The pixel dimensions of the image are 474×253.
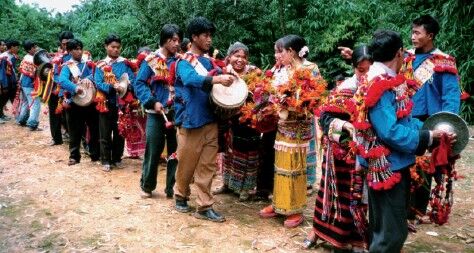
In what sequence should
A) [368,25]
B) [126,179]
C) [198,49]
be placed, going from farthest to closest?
[368,25], [126,179], [198,49]

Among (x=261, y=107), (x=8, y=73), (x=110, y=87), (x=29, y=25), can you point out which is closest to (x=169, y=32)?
(x=261, y=107)

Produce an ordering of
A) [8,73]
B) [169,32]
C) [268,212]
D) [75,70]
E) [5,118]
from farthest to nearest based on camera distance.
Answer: [5,118] → [8,73] → [75,70] → [169,32] → [268,212]

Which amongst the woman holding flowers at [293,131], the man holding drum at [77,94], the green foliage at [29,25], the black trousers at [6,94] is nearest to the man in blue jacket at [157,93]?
the woman holding flowers at [293,131]

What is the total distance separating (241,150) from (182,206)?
998 mm

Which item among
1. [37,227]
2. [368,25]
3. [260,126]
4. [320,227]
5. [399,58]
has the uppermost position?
[368,25]

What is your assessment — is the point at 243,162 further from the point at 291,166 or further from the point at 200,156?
the point at 291,166

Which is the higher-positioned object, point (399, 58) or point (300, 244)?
point (399, 58)

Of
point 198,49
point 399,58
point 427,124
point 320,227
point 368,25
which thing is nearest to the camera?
point 399,58

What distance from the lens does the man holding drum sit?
7.29 meters

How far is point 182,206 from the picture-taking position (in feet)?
17.7

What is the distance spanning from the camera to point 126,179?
689cm

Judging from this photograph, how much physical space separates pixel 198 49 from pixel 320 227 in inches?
88.6

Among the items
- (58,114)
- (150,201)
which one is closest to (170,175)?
(150,201)

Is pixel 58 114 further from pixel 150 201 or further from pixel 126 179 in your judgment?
pixel 150 201
